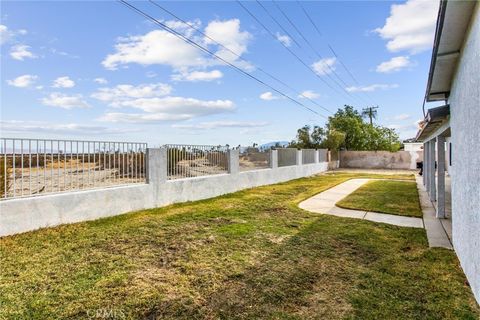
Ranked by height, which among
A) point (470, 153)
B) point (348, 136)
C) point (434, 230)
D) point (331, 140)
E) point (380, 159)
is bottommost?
point (434, 230)

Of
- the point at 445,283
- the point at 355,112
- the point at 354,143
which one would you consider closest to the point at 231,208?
the point at 445,283

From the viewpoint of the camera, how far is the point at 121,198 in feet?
24.3

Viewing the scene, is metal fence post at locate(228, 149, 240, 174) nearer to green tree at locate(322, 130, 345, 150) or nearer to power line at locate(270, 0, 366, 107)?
power line at locate(270, 0, 366, 107)

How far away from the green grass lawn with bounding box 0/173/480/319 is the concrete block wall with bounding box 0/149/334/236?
0.34 m

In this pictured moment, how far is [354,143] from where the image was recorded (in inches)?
1195

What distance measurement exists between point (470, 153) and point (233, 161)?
28.6 ft

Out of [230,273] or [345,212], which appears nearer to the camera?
[230,273]

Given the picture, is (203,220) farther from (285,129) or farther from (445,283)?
(285,129)

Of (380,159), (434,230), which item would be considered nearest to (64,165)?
(434,230)

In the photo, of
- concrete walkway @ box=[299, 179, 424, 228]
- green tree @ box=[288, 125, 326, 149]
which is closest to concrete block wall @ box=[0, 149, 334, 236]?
concrete walkway @ box=[299, 179, 424, 228]

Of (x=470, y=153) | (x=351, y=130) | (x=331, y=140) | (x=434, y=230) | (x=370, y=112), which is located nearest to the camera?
(x=470, y=153)

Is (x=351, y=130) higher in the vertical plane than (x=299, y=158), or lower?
higher

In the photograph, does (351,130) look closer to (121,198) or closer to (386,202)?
(386,202)

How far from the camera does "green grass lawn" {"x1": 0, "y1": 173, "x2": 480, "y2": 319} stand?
299cm
